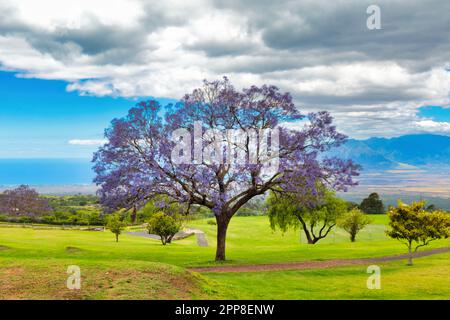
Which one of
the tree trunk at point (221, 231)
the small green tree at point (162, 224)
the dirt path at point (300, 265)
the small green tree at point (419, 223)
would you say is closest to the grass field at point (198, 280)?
the tree trunk at point (221, 231)

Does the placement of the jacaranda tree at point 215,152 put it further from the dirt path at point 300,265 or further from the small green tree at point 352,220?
the small green tree at point 352,220

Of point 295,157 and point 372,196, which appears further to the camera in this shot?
point 372,196

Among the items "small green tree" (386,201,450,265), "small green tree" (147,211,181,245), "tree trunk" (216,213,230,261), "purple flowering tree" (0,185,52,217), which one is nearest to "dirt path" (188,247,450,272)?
"tree trunk" (216,213,230,261)

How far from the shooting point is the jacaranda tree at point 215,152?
31438mm

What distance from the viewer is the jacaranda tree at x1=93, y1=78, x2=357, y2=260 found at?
31438 millimetres

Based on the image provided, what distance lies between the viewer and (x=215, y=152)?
3172 cm

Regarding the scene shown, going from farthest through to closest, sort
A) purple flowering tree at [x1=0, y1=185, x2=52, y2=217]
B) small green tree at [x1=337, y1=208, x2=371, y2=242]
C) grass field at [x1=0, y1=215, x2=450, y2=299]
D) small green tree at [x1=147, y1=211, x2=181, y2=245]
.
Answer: purple flowering tree at [x1=0, y1=185, x2=52, y2=217]
small green tree at [x1=337, y1=208, x2=371, y2=242]
small green tree at [x1=147, y1=211, x2=181, y2=245]
grass field at [x1=0, y1=215, x2=450, y2=299]

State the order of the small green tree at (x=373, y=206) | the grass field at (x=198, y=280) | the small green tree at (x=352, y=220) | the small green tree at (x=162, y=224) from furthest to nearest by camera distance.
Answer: the small green tree at (x=373, y=206) → the small green tree at (x=352, y=220) → the small green tree at (x=162, y=224) → the grass field at (x=198, y=280)

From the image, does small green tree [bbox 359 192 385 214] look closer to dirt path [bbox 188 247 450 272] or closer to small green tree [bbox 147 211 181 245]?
small green tree [bbox 147 211 181 245]

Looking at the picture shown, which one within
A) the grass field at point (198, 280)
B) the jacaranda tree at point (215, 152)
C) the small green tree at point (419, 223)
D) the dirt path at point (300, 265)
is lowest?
the dirt path at point (300, 265)

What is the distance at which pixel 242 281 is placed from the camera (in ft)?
84.8
